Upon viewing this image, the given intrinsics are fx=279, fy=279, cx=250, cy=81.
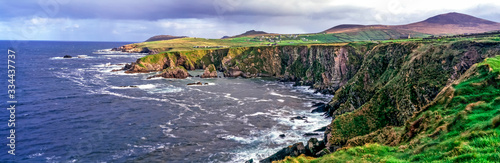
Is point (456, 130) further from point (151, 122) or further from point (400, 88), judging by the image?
point (151, 122)

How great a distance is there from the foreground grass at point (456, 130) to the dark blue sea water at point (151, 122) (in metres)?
24.6

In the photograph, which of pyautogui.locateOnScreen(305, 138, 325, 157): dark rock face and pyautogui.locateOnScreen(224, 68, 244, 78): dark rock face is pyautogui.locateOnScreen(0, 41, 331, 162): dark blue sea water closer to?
pyautogui.locateOnScreen(305, 138, 325, 157): dark rock face

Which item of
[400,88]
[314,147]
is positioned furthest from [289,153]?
[400,88]

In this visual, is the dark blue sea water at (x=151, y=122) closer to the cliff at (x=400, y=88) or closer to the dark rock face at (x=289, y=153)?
the dark rock face at (x=289, y=153)

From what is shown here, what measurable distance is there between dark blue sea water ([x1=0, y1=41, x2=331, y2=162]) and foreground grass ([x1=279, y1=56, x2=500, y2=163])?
24566 mm

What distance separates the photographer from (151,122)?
67250 mm

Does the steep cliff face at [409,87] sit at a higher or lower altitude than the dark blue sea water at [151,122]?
higher

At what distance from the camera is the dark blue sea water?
50219 mm

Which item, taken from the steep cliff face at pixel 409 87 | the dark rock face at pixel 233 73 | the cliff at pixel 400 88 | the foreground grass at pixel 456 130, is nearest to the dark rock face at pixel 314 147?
the cliff at pixel 400 88

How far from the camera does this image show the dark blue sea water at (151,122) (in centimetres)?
5022

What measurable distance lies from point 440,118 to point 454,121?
2915 mm

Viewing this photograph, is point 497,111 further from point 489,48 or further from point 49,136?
point 49,136

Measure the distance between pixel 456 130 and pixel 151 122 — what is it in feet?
197

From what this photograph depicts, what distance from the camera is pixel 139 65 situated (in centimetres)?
15950
